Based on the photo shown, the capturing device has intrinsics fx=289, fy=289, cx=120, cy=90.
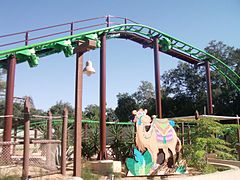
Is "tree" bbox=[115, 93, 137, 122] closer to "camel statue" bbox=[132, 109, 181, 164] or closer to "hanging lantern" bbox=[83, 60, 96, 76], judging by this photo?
"camel statue" bbox=[132, 109, 181, 164]

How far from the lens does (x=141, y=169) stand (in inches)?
378

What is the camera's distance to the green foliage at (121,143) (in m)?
12.7

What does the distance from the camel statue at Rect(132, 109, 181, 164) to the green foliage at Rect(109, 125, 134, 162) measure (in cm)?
228

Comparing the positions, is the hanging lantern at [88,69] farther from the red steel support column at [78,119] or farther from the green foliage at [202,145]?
the green foliage at [202,145]

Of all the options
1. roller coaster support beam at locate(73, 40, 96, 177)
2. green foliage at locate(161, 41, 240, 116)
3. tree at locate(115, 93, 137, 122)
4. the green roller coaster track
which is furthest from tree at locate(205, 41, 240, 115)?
roller coaster support beam at locate(73, 40, 96, 177)

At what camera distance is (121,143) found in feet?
42.2

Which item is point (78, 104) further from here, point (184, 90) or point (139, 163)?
point (184, 90)

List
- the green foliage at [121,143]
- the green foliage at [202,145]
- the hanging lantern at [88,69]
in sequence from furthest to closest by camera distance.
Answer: the green foliage at [121,143] < the green foliage at [202,145] < the hanging lantern at [88,69]

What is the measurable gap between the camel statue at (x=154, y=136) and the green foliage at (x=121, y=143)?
2.28 m

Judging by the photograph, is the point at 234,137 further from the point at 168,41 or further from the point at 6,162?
the point at 6,162

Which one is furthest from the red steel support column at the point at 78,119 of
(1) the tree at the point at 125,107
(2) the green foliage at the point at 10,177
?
(1) the tree at the point at 125,107

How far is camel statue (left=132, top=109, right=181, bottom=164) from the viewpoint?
386 inches

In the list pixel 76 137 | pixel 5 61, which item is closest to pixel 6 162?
pixel 76 137

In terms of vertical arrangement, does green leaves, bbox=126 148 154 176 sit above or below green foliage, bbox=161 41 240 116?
below
